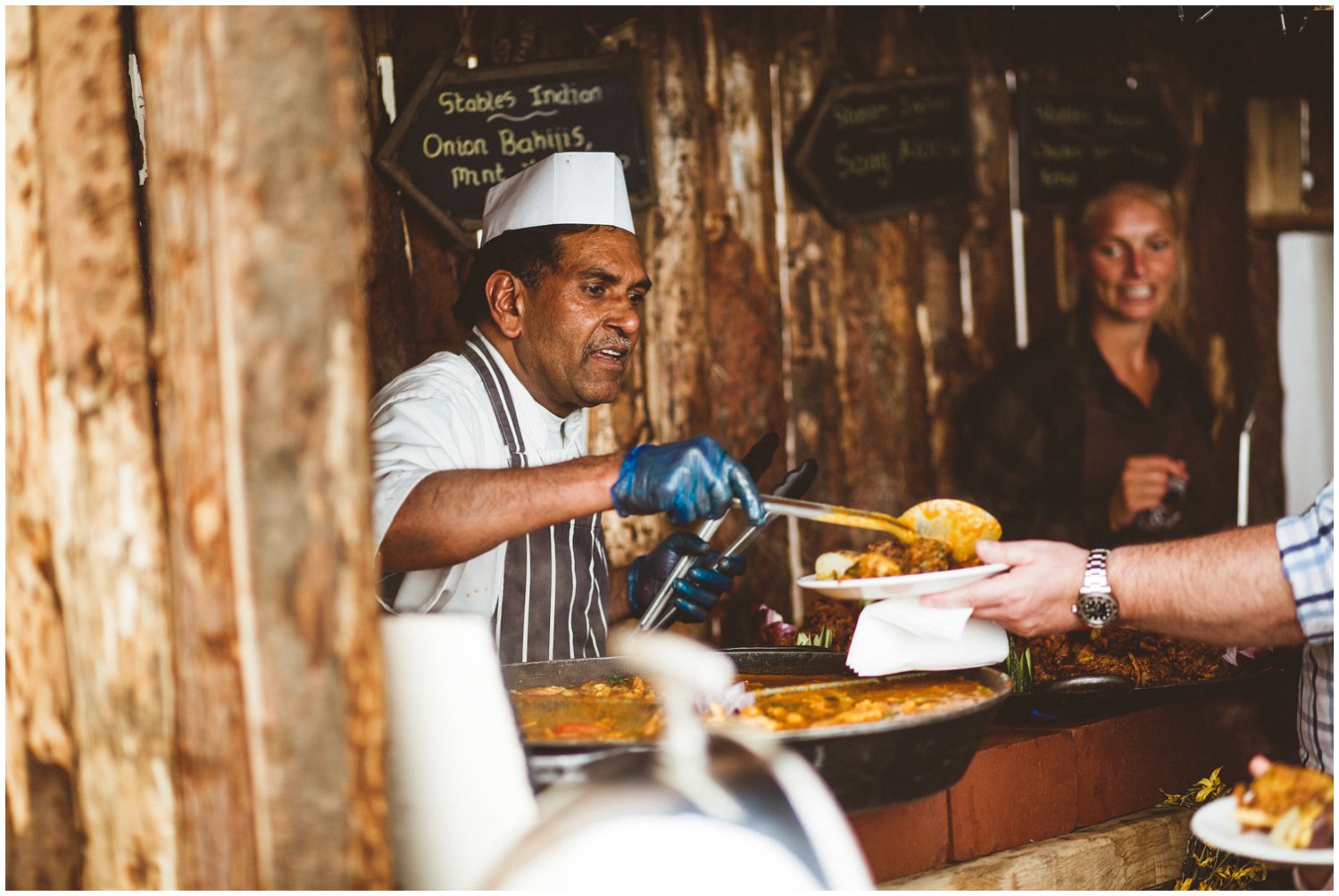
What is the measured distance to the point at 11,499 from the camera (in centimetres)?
198

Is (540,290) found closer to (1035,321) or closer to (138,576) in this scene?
(138,576)

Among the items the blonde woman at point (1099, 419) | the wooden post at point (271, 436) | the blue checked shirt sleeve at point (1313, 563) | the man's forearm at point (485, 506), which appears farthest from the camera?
the blonde woman at point (1099, 419)

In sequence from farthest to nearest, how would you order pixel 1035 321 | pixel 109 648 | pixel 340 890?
pixel 1035 321 → pixel 109 648 → pixel 340 890

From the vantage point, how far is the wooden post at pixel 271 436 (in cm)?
169

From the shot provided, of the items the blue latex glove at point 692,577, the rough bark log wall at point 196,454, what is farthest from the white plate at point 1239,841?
the blue latex glove at point 692,577

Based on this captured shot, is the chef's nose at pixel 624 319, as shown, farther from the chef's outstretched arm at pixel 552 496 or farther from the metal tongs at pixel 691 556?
the chef's outstretched arm at pixel 552 496

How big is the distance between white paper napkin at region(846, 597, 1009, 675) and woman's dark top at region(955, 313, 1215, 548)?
92.6 inches

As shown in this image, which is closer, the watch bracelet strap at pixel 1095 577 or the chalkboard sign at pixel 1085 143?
the watch bracelet strap at pixel 1095 577

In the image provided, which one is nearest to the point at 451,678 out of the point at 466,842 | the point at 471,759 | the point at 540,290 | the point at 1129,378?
the point at 471,759

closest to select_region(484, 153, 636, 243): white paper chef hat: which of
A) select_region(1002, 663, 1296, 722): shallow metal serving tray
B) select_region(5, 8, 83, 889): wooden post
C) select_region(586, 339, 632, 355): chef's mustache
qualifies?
select_region(586, 339, 632, 355): chef's mustache

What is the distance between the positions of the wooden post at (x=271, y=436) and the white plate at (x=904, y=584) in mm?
1009

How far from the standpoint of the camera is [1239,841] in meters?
1.87

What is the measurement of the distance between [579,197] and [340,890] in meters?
2.24

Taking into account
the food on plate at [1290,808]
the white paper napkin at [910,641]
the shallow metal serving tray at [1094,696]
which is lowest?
the shallow metal serving tray at [1094,696]
